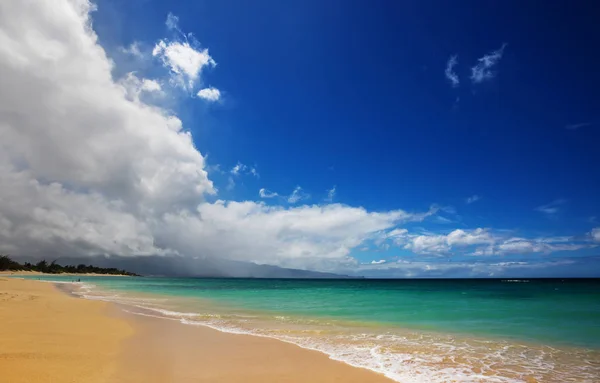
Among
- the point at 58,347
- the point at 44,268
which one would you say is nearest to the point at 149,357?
the point at 58,347

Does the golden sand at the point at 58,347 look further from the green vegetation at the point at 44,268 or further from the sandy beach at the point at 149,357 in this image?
the green vegetation at the point at 44,268

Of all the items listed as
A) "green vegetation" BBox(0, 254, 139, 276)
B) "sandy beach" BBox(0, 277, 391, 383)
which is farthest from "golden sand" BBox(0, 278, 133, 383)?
"green vegetation" BBox(0, 254, 139, 276)

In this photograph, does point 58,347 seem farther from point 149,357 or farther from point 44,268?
point 44,268

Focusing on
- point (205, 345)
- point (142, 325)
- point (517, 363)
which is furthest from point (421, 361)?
point (142, 325)

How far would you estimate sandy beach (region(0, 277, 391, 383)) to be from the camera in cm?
736

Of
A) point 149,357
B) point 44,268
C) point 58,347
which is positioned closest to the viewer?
point 149,357

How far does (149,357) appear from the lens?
907cm

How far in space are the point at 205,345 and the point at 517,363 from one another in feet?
32.2

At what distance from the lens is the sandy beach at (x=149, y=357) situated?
7.36 metres

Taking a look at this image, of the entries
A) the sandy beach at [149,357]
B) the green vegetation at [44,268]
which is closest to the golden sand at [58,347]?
the sandy beach at [149,357]

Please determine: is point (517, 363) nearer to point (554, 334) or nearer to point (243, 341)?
point (554, 334)

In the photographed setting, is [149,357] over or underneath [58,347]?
underneath

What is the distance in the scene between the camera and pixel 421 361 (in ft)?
31.3

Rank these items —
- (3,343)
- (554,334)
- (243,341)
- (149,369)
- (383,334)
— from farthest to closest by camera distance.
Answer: (554,334) → (383,334) → (243,341) → (3,343) → (149,369)
